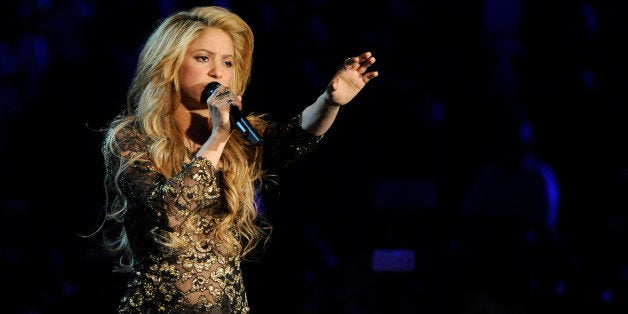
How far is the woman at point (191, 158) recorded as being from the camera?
5.51ft

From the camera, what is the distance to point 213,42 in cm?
189

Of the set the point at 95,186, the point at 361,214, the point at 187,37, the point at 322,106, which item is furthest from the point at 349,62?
the point at 95,186

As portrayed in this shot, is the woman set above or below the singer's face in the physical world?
below

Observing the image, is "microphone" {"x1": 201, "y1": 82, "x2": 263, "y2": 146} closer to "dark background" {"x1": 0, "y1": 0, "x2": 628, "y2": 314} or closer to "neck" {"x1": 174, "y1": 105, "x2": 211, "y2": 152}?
"neck" {"x1": 174, "y1": 105, "x2": 211, "y2": 152}

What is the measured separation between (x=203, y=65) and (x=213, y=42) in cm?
7

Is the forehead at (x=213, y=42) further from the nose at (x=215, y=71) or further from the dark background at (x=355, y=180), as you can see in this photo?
the dark background at (x=355, y=180)

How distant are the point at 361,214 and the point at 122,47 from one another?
1.19 meters

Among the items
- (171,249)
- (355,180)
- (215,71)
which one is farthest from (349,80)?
(355,180)

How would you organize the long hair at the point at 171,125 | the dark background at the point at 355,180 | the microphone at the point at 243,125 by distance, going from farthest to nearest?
1. the dark background at the point at 355,180
2. the long hair at the point at 171,125
3. the microphone at the point at 243,125

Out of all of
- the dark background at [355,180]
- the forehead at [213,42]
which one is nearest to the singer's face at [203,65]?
the forehead at [213,42]

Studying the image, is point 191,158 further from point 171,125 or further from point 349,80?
point 349,80

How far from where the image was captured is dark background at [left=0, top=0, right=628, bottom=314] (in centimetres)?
288

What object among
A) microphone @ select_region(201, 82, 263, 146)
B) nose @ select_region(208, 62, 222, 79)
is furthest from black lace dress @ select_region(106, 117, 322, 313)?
nose @ select_region(208, 62, 222, 79)

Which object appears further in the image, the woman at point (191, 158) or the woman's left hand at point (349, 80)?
the woman's left hand at point (349, 80)
